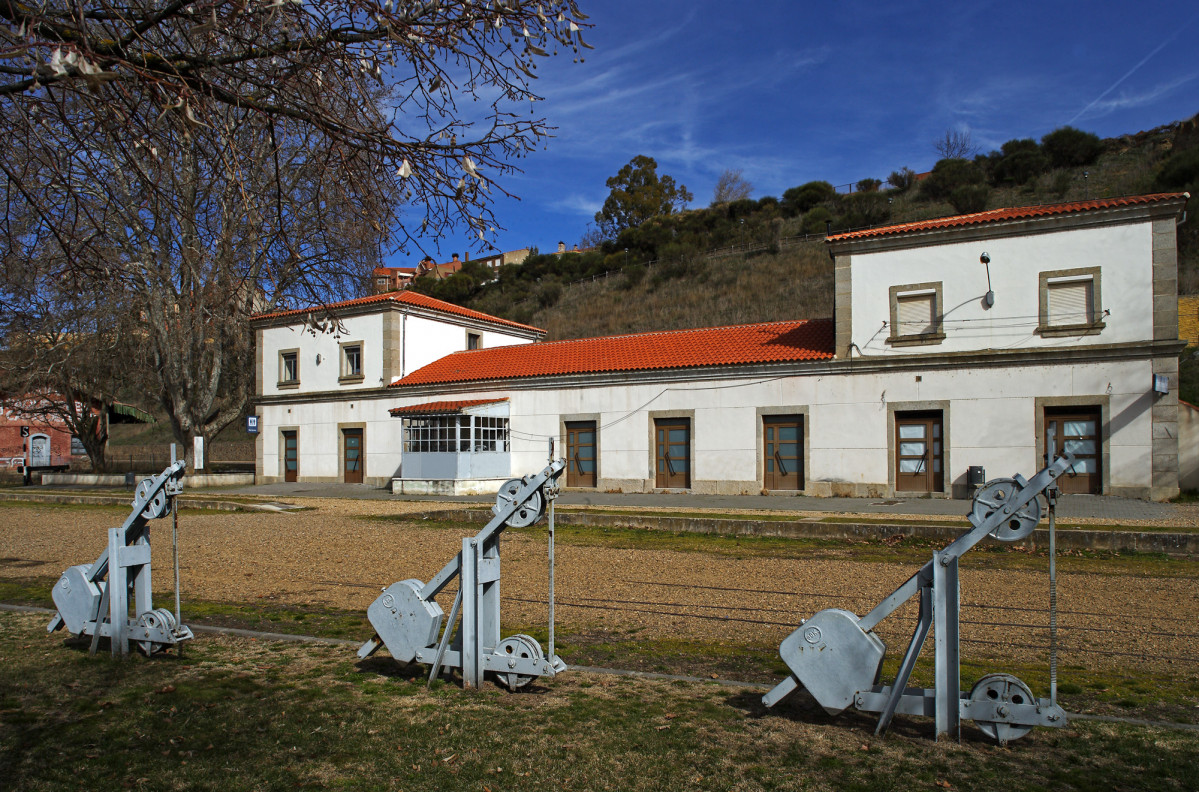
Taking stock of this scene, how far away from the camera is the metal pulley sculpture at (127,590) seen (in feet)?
15.1

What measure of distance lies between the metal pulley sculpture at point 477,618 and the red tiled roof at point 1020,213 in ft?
51.7

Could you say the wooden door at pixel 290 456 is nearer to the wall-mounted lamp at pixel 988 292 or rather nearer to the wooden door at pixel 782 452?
the wooden door at pixel 782 452

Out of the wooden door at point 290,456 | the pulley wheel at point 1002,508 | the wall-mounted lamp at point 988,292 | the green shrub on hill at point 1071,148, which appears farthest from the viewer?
the green shrub on hill at point 1071,148

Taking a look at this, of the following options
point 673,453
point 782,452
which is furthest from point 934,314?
point 673,453

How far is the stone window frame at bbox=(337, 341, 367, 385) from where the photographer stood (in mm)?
25859

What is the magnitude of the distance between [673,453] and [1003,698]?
16.9 m

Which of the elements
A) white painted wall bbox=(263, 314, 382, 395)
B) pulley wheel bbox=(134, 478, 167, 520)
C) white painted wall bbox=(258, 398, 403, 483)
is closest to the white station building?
white painted wall bbox=(258, 398, 403, 483)

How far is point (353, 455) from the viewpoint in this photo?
25.9 m

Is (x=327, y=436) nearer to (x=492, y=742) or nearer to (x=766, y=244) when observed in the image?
(x=492, y=742)

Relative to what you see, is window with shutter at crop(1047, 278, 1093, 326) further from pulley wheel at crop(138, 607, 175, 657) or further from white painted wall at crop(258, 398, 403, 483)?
white painted wall at crop(258, 398, 403, 483)

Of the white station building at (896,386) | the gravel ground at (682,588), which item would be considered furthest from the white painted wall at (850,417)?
the gravel ground at (682,588)

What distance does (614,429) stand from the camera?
20906 mm

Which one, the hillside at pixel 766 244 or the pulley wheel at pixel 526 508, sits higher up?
the hillside at pixel 766 244

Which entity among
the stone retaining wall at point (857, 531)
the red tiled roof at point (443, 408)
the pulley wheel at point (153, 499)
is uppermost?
the red tiled roof at point (443, 408)
